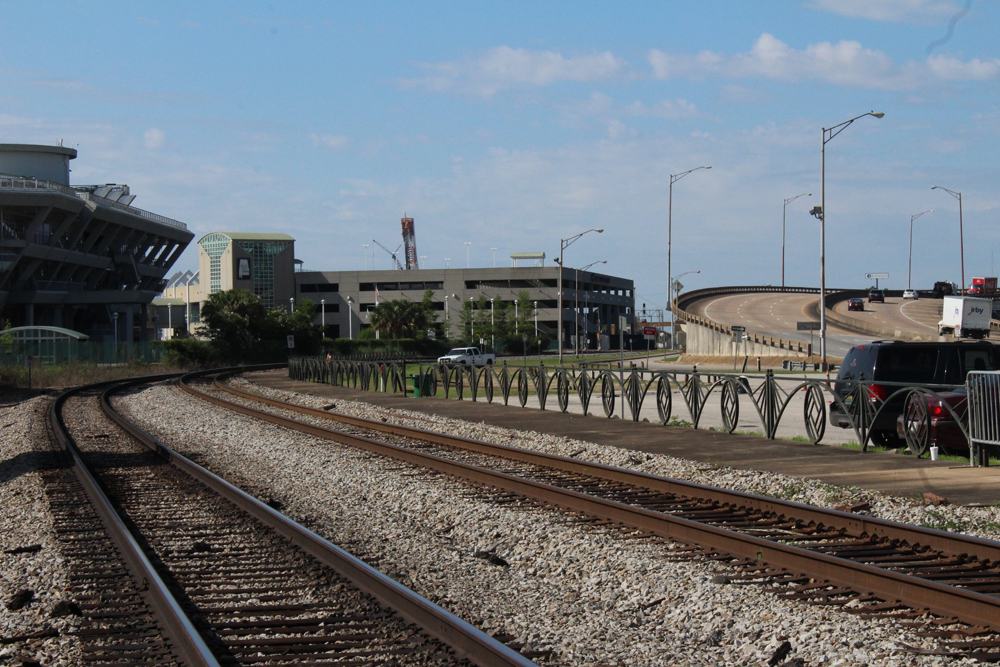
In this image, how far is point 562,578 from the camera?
7.54 metres

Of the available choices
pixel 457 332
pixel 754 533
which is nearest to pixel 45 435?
pixel 754 533

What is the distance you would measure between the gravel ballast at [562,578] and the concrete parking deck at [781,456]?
86 centimetres

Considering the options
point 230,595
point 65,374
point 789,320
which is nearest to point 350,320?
point 789,320

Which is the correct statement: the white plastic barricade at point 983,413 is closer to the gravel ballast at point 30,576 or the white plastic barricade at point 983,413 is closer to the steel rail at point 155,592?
the steel rail at point 155,592

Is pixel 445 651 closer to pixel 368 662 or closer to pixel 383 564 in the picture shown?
pixel 368 662

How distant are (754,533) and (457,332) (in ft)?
407

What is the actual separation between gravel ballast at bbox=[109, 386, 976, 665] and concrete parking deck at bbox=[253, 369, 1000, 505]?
862 mm

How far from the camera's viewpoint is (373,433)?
19.6 metres

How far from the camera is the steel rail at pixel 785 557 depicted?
5945mm

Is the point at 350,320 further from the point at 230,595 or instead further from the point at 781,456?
the point at 230,595

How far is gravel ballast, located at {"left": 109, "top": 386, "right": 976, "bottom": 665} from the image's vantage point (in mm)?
5684

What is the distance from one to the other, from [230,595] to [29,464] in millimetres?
10089

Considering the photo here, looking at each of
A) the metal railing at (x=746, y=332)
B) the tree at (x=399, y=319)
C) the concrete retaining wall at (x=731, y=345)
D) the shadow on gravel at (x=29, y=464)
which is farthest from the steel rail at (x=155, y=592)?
the tree at (x=399, y=319)

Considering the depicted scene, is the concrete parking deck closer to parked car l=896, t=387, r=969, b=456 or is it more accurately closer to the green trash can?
parked car l=896, t=387, r=969, b=456
